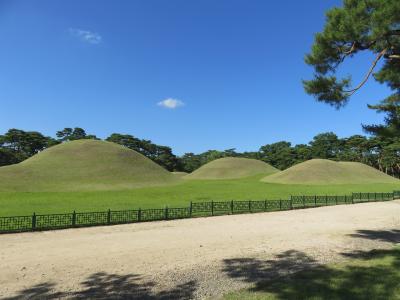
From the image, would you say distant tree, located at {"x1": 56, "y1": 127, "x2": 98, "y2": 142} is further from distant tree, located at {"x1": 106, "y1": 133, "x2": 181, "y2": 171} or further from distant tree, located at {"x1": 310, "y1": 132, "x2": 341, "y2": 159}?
distant tree, located at {"x1": 310, "y1": 132, "x2": 341, "y2": 159}

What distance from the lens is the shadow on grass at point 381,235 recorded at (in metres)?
14.4

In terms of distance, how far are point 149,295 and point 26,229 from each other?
11434 mm

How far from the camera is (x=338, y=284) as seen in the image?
25.6 ft

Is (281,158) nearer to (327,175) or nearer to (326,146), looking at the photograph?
(326,146)

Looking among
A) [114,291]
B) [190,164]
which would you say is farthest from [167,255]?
[190,164]

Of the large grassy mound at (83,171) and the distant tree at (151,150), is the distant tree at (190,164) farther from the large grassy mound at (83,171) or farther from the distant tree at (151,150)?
the large grassy mound at (83,171)

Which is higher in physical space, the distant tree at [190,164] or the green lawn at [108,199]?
the distant tree at [190,164]

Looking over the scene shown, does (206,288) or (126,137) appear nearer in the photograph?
(206,288)

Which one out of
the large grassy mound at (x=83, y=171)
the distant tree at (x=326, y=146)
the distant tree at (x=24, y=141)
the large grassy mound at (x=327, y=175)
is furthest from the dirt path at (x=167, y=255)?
the distant tree at (x=326, y=146)

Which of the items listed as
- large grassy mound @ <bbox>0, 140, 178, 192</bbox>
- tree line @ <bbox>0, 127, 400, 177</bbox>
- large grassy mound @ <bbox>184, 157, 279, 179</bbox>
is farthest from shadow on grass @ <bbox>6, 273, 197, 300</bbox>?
tree line @ <bbox>0, 127, 400, 177</bbox>

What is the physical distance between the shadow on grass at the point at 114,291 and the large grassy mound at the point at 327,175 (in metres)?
58.6

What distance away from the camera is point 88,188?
5028 cm

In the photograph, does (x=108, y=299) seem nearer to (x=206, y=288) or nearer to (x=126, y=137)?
(x=206, y=288)

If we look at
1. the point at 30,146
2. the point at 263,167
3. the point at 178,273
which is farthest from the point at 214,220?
the point at 30,146
